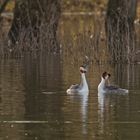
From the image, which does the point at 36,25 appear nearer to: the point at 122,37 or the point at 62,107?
the point at 122,37

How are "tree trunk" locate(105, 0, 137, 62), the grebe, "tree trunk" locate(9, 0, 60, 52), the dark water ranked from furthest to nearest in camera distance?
1. "tree trunk" locate(9, 0, 60, 52)
2. "tree trunk" locate(105, 0, 137, 62)
3. the grebe
4. the dark water

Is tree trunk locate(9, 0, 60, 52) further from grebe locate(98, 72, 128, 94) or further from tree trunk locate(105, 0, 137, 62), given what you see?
grebe locate(98, 72, 128, 94)

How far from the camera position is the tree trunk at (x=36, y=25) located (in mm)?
28797

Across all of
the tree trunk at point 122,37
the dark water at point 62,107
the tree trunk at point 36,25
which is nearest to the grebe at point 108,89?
the dark water at point 62,107

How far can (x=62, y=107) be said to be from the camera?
1617 cm

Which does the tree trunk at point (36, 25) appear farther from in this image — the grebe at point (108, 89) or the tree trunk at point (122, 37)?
the grebe at point (108, 89)

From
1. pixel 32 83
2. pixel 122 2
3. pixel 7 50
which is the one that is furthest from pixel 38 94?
pixel 122 2

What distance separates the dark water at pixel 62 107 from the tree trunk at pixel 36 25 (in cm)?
434

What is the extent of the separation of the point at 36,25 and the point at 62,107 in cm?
1508

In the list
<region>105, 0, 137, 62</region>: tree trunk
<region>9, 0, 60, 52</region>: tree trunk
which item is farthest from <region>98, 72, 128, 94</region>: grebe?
<region>9, 0, 60, 52</region>: tree trunk

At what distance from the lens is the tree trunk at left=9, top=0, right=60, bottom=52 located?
1134 inches

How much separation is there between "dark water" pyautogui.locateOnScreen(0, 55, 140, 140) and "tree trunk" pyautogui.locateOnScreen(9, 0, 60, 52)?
4339 mm

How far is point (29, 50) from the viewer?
28969mm

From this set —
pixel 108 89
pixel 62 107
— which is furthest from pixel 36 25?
pixel 62 107
